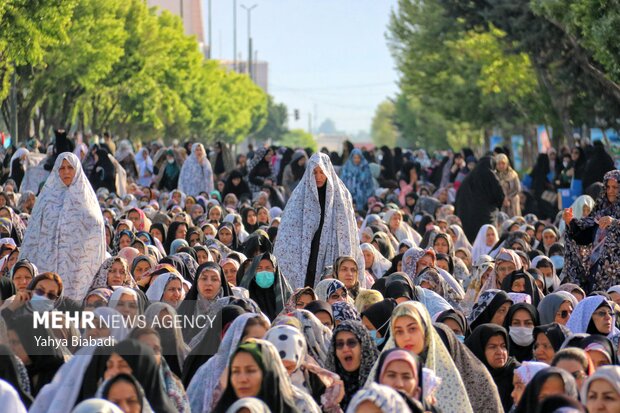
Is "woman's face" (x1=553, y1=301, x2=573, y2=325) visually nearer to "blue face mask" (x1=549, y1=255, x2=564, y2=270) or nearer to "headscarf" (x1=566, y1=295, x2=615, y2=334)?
"headscarf" (x1=566, y1=295, x2=615, y2=334)

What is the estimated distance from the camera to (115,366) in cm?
764

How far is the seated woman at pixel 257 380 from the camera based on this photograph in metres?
7.45

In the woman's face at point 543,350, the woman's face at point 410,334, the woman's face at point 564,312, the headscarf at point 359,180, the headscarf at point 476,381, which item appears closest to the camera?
the woman's face at point 410,334

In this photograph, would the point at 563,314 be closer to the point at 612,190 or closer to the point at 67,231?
the point at 612,190

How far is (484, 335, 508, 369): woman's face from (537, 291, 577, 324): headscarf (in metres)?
1.83

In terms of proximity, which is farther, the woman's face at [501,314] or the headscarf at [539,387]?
the woman's face at [501,314]

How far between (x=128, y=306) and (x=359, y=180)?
15.3 metres

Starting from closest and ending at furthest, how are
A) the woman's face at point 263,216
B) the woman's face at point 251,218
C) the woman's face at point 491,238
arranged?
the woman's face at point 491,238 → the woman's face at point 251,218 → the woman's face at point 263,216

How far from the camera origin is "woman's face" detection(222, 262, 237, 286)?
13500 millimetres

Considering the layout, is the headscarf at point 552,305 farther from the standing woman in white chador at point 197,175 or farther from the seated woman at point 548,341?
the standing woman in white chador at point 197,175

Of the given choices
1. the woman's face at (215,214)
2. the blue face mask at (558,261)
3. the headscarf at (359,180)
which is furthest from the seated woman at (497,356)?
the headscarf at (359,180)

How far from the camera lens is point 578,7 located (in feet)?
A: 88.6

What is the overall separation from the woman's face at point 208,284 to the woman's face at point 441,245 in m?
5.17

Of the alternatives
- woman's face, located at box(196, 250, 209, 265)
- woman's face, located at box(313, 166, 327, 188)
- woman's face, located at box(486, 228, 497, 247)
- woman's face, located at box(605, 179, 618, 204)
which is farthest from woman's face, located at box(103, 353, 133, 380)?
woman's face, located at box(486, 228, 497, 247)
